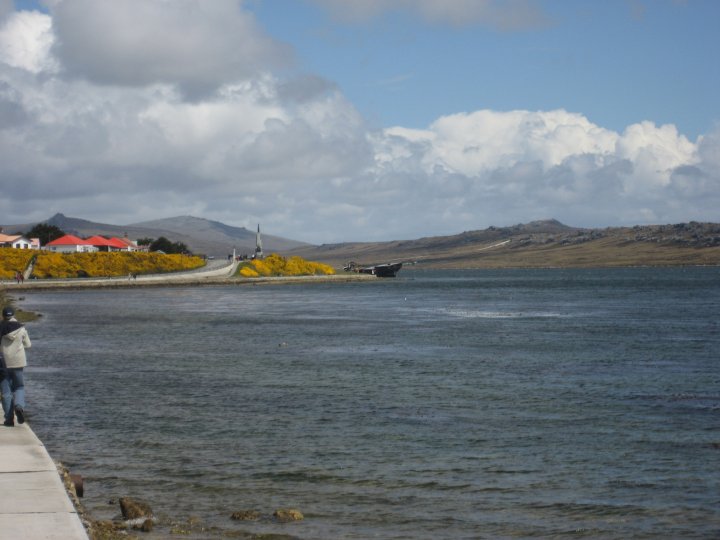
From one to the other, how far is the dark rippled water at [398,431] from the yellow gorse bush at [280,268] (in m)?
119

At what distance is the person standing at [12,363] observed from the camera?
17.9 meters

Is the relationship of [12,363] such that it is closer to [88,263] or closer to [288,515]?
[288,515]

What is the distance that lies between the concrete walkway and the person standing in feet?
5.47

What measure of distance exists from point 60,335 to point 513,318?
1292 inches

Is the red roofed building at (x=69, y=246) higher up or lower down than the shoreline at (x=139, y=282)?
higher up

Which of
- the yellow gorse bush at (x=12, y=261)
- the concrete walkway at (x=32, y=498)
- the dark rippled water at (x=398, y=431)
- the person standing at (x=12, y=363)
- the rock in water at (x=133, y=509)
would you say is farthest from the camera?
the yellow gorse bush at (x=12, y=261)

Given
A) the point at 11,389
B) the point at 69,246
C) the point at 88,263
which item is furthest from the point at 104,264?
the point at 11,389

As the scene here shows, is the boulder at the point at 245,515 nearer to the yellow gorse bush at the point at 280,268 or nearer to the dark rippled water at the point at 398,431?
the dark rippled water at the point at 398,431

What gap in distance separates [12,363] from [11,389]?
0.89 metres

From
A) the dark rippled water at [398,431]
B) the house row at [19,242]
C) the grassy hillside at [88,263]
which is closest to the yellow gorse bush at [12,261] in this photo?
the grassy hillside at [88,263]

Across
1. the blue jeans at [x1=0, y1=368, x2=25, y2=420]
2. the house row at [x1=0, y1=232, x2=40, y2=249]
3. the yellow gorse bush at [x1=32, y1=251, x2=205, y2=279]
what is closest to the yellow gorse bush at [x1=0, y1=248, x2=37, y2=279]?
the yellow gorse bush at [x1=32, y1=251, x2=205, y2=279]

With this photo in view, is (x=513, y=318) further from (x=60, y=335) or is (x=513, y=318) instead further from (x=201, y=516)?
(x=201, y=516)

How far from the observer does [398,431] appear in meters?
21.7

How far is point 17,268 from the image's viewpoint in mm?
139500
